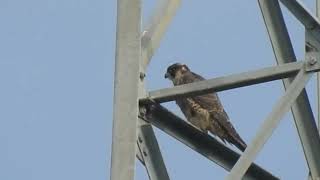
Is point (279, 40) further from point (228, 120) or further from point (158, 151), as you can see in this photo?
point (228, 120)

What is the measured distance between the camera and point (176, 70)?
428 inches

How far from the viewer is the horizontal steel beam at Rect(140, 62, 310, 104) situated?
191 inches

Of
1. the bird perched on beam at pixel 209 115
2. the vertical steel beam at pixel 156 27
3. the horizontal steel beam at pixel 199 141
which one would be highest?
the vertical steel beam at pixel 156 27

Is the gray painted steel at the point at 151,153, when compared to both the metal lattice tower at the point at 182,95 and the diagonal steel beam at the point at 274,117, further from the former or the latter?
the diagonal steel beam at the point at 274,117

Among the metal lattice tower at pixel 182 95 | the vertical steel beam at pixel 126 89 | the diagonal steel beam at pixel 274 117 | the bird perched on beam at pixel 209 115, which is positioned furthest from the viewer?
the bird perched on beam at pixel 209 115

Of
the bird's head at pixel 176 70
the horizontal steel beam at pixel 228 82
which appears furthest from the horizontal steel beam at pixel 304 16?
the bird's head at pixel 176 70

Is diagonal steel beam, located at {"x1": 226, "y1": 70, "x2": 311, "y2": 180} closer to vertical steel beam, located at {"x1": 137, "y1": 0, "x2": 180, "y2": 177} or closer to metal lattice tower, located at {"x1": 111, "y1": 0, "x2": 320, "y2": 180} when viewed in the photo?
metal lattice tower, located at {"x1": 111, "y1": 0, "x2": 320, "y2": 180}

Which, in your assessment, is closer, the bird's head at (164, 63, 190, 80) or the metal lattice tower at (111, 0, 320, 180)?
the metal lattice tower at (111, 0, 320, 180)

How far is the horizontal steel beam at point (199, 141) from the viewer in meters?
5.11

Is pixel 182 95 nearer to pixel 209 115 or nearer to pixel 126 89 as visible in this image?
pixel 126 89

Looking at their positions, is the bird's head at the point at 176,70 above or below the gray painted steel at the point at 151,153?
below

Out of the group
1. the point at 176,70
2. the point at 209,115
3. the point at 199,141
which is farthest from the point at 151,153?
the point at 176,70

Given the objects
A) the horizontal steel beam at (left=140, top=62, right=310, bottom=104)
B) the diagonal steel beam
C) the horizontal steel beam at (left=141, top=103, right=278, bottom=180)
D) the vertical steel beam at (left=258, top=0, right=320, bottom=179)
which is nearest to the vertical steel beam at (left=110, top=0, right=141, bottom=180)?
the horizontal steel beam at (left=140, top=62, right=310, bottom=104)

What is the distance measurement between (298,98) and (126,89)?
96 centimetres
